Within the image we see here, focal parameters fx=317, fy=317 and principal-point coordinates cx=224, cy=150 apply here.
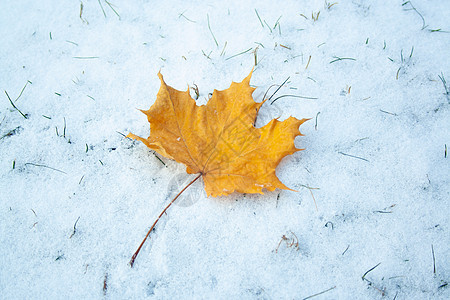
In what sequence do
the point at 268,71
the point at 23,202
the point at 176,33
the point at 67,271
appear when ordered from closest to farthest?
the point at 67,271, the point at 23,202, the point at 268,71, the point at 176,33

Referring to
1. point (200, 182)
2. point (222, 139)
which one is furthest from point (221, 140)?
point (200, 182)

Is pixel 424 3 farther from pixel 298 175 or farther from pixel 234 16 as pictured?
pixel 298 175

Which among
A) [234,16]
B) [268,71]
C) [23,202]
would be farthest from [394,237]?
[23,202]

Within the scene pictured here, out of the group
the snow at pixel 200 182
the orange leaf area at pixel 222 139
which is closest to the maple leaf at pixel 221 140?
the orange leaf area at pixel 222 139

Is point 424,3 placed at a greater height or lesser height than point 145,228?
greater

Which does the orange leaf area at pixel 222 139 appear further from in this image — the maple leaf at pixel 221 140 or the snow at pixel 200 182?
the snow at pixel 200 182

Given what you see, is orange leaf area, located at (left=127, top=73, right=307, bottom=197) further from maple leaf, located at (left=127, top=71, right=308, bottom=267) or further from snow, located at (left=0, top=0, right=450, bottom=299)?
snow, located at (left=0, top=0, right=450, bottom=299)

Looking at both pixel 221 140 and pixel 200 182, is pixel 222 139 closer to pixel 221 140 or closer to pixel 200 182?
pixel 221 140
